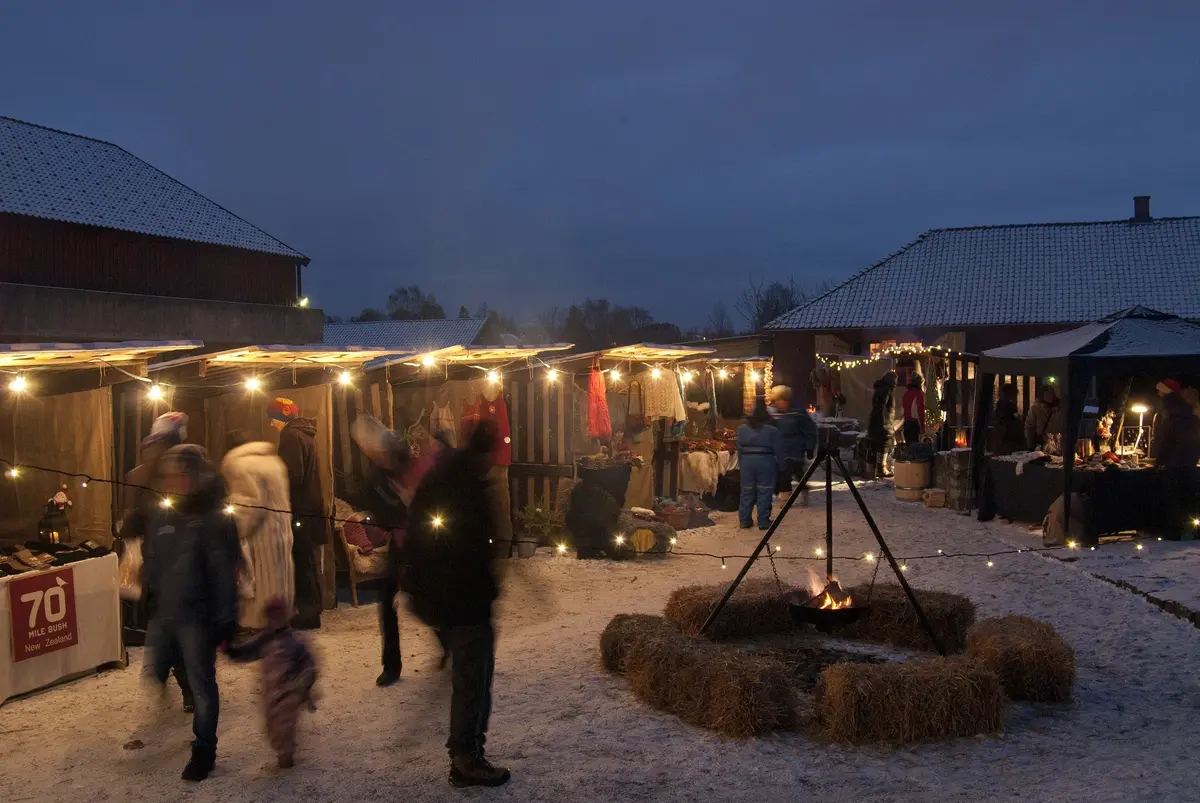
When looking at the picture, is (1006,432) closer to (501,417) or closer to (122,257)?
(501,417)

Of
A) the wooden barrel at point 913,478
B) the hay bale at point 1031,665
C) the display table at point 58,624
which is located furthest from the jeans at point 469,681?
the wooden barrel at point 913,478

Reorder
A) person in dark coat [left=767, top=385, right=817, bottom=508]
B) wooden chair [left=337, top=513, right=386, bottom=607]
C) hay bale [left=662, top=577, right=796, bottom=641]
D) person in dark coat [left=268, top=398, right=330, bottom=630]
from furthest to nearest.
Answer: person in dark coat [left=767, top=385, right=817, bottom=508]
wooden chair [left=337, top=513, right=386, bottom=607]
person in dark coat [left=268, top=398, right=330, bottom=630]
hay bale [left=662, top=577, right=796, bottom=641]

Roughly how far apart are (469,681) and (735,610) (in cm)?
323

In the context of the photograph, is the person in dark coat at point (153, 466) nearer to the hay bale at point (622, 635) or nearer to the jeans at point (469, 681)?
the jeans at point (469, 681)

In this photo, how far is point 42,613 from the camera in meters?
5.96

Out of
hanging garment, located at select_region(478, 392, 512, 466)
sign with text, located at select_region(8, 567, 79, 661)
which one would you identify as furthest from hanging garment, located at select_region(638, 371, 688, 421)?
sign with text, located at select_region(8, 567, 79, 661)

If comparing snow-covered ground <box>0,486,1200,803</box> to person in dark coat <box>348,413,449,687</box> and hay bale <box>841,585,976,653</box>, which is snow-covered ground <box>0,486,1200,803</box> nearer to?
person in dark coat <box>348,413,449,687</box>

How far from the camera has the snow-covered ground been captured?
4.47m

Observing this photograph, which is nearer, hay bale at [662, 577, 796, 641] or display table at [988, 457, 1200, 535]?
hay bale at [662, 577, 796, 641]

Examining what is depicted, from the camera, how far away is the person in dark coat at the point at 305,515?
24.8 ft

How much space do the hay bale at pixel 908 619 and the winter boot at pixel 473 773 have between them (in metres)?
3.18

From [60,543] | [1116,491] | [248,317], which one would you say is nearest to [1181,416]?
[1116,491]

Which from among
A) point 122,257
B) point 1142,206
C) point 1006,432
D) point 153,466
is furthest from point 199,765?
point 1142,206

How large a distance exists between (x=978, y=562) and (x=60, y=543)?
799 cm
